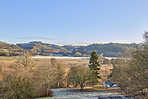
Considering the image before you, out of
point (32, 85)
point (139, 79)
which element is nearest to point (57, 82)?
point (32, 85)

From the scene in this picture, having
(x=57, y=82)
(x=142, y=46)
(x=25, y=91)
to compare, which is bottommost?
(x=57, y=82)

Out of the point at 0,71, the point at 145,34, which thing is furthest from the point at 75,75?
the point at 0,71

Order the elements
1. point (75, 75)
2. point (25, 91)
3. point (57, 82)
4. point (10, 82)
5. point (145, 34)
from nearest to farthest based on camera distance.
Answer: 1. point (145, 34)
2. point (10, 82)
3. point (25, 91)
4. point (75, 75)
5. point (57, 82)

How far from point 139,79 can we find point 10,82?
17.5 metres

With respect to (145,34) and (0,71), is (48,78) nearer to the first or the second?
(145,34)

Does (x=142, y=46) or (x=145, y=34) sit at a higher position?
(x=145, y=34)

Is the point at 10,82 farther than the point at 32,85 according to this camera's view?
No

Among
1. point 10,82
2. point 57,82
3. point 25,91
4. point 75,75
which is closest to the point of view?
point 10,82

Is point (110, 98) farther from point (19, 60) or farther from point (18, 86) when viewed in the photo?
point (19, 60)

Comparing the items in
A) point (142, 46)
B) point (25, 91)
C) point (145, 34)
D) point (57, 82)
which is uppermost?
point (145, 34)

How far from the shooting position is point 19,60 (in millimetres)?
46312

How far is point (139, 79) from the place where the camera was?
17344 millimetres

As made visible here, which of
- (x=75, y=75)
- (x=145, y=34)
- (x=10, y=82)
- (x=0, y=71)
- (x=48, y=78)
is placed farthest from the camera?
(x=0, y=71)

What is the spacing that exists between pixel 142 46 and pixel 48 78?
21.1m
